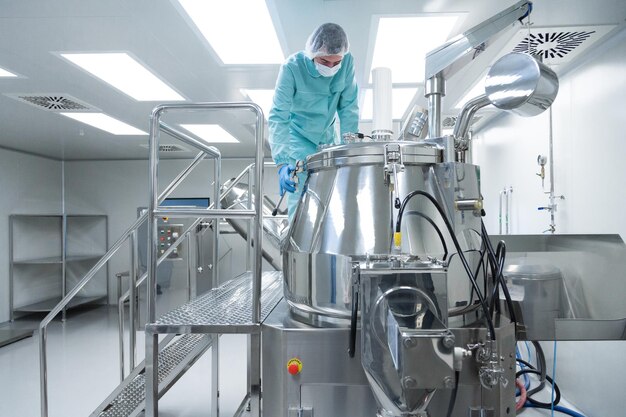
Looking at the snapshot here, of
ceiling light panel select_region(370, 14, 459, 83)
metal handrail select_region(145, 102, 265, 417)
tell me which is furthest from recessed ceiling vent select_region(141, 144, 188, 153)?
metal handrail select_region(145, 102, 265, 417)

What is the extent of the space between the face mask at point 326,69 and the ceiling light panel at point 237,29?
0.40 metres

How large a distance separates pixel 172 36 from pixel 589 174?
247 centimetres

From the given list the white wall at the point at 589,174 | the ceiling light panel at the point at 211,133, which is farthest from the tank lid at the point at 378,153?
the ceiling light panel at the point at 211,133

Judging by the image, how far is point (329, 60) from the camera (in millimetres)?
1507

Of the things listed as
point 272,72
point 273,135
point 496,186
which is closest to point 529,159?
point 496,186

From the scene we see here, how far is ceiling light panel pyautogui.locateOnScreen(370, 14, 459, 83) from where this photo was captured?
181 cm

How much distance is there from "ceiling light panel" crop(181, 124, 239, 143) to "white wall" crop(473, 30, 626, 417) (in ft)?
9.58

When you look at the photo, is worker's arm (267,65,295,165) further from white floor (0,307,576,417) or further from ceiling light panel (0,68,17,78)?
ceiling light panel (0,68,17,78)

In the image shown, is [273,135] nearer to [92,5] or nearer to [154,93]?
[92,5]

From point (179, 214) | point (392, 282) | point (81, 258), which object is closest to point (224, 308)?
point (179, 214)

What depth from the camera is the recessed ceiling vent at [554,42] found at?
1.94 meters

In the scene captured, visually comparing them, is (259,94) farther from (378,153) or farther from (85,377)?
(85,377)

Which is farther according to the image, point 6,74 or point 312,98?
point 6,74

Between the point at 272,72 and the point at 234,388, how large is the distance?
227 cm
